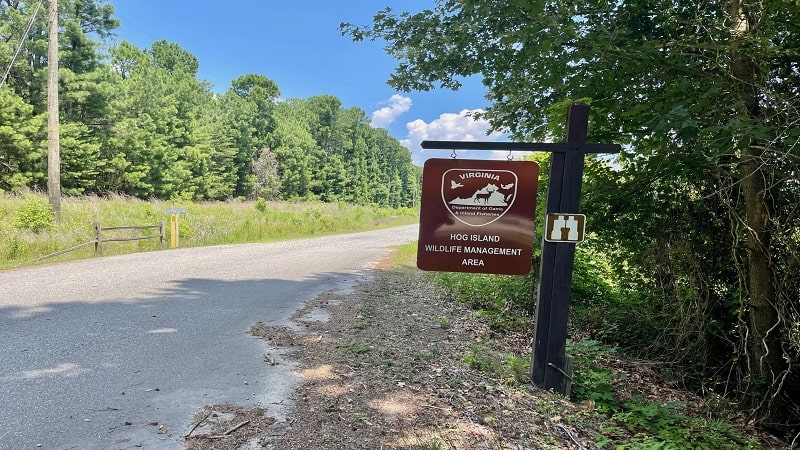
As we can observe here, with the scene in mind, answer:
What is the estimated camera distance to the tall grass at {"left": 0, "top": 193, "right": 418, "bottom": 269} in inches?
418

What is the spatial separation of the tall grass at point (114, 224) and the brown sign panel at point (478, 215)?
10.0 meters

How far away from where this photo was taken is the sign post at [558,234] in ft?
12.1

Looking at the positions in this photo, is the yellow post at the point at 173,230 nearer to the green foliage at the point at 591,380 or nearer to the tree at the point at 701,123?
the tree at the point at 701,123

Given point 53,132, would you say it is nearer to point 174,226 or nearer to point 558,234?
point 174,226

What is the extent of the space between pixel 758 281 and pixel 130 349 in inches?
259

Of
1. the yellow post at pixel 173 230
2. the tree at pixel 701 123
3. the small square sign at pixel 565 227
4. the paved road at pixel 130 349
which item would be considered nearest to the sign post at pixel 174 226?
the yellow post at pixel 173 230

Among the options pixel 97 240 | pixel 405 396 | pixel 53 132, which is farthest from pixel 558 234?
pixel 53 132

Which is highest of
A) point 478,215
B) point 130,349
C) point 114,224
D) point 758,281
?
point 478,215

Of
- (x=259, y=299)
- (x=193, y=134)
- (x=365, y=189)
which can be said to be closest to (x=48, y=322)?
(x=259, y=299)

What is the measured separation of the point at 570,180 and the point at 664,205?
2.95 m

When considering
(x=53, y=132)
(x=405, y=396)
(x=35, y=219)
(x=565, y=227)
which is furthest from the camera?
(x=53, y=132)

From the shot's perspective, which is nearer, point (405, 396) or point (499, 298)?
point (405, 396)

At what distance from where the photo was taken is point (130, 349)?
443 cm

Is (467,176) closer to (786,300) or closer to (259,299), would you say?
(786,300)
